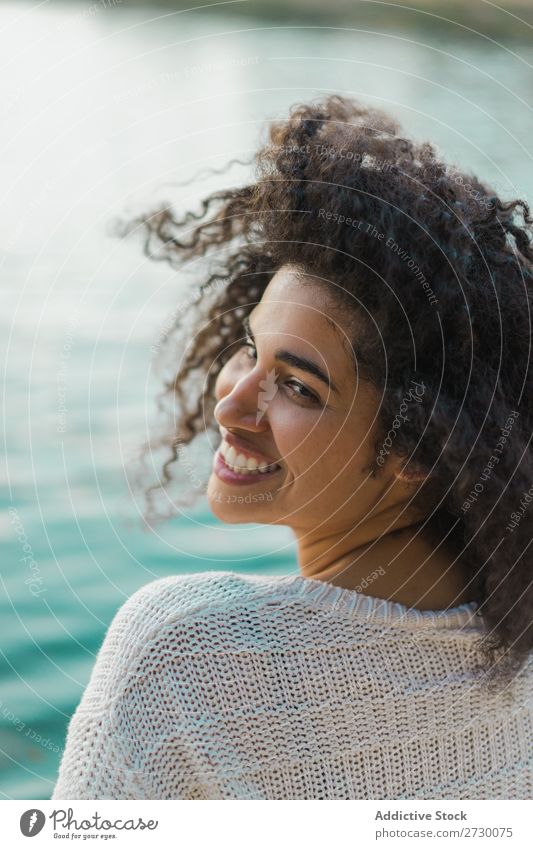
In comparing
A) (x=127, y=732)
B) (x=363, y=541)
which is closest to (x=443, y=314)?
(x=363, y=541)

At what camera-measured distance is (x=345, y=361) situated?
1073mm

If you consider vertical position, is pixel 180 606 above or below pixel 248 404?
below

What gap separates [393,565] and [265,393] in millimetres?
212

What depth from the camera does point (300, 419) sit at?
1.10 metres

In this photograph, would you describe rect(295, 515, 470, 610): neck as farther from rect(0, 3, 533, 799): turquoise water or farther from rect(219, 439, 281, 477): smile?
rect(0, 3, 533, 799): turquoise water

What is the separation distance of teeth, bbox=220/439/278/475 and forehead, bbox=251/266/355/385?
0.44ft

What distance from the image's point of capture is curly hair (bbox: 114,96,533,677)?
1071 mm
